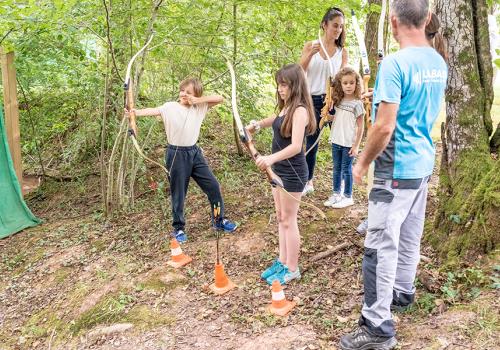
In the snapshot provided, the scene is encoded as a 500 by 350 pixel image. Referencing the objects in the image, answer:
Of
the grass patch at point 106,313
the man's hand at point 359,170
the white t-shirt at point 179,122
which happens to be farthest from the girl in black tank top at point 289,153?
the grass patch at point 106,313

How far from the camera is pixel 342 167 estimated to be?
4.46 meters

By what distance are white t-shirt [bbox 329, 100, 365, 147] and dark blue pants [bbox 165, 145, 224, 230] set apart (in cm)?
132

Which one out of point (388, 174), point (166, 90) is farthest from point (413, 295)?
point (166, 90)

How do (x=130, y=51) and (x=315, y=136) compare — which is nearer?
(x=315, y=136)

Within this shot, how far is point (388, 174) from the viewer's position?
2.32 meters

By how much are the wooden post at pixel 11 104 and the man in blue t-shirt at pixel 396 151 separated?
16.8 ft

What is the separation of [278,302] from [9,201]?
14.6 ft

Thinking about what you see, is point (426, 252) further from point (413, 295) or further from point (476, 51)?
point (476, 51)

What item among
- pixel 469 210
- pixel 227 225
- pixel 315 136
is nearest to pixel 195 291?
pixel 227 225

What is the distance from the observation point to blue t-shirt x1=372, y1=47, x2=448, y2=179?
2146mm

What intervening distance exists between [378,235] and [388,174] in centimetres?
34

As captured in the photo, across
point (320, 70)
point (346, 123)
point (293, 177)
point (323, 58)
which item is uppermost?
point (323, 58)

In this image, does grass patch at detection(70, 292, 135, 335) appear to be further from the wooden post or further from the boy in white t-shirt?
the wooden post

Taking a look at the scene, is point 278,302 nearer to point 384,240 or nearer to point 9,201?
point 384,240
